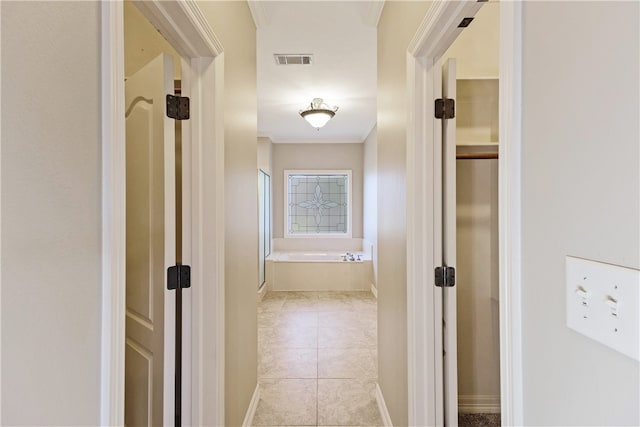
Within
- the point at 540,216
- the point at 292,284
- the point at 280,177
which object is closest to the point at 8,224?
the point at 540,216

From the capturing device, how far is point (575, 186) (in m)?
0.54

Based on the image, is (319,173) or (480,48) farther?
(319,173)

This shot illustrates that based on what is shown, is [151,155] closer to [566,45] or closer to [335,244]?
[566,45]

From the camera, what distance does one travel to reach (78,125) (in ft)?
2.10

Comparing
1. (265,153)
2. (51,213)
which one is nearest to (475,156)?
(51,213)

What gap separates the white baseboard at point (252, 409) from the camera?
1943mm

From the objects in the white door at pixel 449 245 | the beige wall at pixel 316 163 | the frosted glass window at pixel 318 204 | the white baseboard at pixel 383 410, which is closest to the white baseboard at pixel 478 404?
the white baseboard at pixel 383 410

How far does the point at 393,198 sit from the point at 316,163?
4.50m

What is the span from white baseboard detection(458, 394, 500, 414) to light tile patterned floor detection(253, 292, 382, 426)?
→ 1.86 feet

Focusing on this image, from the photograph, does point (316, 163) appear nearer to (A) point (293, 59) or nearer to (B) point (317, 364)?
(A) point (293, 59)

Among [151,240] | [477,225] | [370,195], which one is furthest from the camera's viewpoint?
[370,195]

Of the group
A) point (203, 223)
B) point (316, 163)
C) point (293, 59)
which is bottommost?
point (203, 223)

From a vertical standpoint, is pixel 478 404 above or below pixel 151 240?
below

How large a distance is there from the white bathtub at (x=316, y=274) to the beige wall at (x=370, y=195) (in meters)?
0.34
